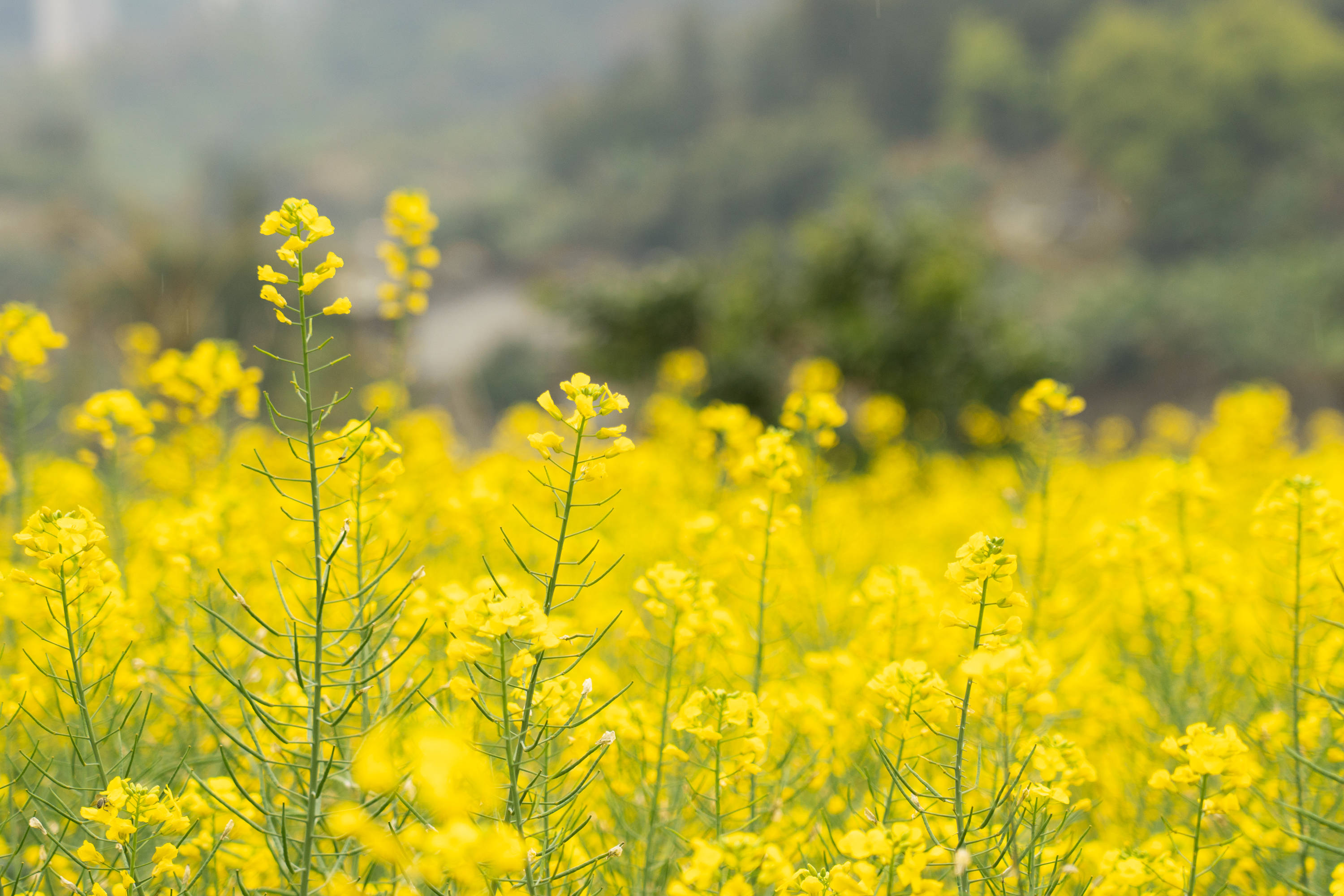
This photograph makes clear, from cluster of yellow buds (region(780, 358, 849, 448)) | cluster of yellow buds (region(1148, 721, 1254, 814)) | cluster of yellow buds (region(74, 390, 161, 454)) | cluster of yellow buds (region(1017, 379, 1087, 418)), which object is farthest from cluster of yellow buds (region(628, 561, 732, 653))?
cluster of yellow buds (region(74, 390, 161, 454))

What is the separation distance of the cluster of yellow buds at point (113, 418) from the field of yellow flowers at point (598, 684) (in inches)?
0.7

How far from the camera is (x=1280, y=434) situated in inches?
273

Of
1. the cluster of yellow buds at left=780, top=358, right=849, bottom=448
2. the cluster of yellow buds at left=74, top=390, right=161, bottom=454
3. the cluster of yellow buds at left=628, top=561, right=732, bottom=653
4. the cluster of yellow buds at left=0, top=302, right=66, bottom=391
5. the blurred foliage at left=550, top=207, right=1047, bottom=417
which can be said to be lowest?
the cluster of yellow buds at left=628, top=561, right=732, bottom=653

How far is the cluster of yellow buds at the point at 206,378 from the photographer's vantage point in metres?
3.33

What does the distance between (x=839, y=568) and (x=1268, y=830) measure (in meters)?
3.06

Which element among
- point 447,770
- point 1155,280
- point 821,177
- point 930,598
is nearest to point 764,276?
point 930,598

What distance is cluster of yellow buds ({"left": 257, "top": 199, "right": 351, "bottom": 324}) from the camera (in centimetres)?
157

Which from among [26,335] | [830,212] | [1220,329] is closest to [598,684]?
[26,335]

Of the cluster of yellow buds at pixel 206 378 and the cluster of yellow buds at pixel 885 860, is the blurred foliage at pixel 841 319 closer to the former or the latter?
the cluster of yellow buds at pixel 206 378

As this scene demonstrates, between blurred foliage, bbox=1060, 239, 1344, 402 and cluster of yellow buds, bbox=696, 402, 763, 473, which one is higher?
blurred foliage, bbox=1060, 239, 1344, 402

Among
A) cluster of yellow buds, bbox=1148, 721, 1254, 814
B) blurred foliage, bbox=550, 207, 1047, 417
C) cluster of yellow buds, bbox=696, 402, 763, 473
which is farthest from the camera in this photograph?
blurred foliage, bbox=550, 207, 1047, 417

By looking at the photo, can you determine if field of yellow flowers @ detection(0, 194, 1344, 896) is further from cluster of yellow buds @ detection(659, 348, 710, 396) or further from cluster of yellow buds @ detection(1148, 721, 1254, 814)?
cluster of yellow buds @ detection(659, 348, 710, 396)

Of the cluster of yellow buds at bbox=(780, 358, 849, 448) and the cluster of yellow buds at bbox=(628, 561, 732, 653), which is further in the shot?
the cluster of yellow buds at bbox=(780, 358, 849, 448)

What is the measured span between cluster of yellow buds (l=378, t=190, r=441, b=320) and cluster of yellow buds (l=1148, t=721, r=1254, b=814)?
256cm
